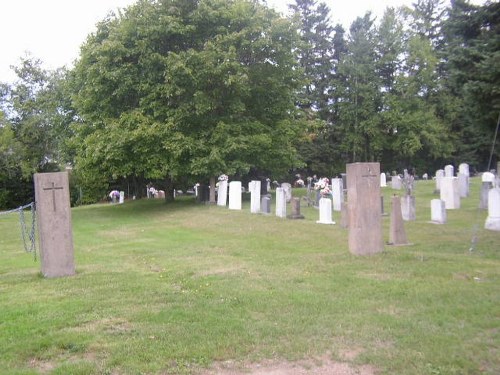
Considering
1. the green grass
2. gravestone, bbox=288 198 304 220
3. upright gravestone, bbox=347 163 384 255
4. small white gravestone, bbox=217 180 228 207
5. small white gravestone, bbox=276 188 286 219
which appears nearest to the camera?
the green grass

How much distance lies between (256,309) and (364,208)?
4.28 meters

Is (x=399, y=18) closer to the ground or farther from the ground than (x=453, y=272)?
farther from the ground

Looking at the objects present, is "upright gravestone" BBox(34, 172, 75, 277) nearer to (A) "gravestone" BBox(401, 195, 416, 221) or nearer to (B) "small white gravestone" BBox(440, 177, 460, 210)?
(A) "gravestone" BBox(401, 195, 416, 221)

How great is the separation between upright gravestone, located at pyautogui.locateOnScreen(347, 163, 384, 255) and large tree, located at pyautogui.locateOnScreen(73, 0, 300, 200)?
1424 cm

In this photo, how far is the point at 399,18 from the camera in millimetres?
55125

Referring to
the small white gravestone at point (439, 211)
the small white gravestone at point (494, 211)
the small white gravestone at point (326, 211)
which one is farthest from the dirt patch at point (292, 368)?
the small white gravestone at point (326, 211)

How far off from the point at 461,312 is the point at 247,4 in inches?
913

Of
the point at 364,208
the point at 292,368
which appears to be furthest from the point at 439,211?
the point at 292,368

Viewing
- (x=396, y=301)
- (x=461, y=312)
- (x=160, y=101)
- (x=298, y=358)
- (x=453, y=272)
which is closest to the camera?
(x=298, y=358)

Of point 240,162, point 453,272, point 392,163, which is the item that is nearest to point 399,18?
point 392,163

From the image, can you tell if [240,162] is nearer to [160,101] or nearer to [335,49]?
[160,101]

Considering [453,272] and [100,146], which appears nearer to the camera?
[453,272]

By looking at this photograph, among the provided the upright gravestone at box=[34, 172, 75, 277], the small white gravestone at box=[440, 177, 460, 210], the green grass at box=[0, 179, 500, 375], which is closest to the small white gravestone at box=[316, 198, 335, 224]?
the green grass at box=[0, 179, 500, 375]

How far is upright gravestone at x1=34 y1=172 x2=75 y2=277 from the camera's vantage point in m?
8.94
